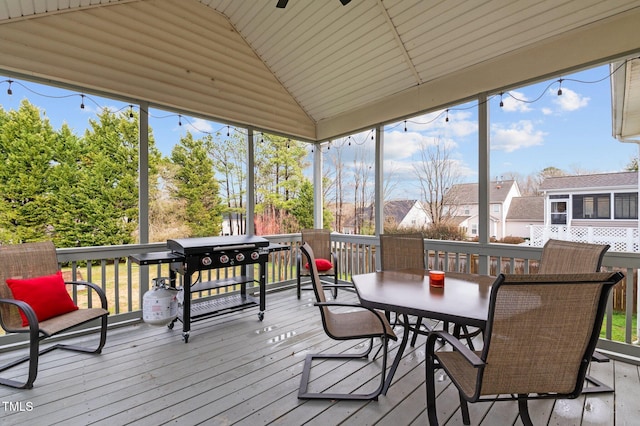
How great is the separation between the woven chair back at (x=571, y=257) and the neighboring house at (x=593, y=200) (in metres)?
1.01

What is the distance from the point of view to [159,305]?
3.04 meters

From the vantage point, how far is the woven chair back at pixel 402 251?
3322 mm

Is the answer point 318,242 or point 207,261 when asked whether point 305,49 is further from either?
point 207,261

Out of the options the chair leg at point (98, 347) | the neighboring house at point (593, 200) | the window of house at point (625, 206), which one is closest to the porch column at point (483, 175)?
the neighboring house at point (593, 200)

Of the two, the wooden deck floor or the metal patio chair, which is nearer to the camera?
the wooden deck floor

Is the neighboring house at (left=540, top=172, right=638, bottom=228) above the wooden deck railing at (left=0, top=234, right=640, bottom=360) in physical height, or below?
above

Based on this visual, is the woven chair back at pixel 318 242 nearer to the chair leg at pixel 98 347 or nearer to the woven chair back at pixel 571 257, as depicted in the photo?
the chair leg at pixel 98 347

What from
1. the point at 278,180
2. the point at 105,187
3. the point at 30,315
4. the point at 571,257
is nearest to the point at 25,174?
the point at 105,187

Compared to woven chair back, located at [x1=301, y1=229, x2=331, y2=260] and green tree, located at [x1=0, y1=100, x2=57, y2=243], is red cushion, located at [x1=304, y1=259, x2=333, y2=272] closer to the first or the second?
woven chair back, located at [x1=301, y1=229, x2=331, y2=260]

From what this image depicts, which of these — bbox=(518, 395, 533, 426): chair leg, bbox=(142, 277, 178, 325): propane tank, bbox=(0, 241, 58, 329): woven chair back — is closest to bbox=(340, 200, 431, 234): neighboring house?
bbox=(518, 395, 533, 426): chair leg

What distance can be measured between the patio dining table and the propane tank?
6.56 feet

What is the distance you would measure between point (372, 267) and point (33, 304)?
415 centimetres

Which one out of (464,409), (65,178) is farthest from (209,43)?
(464,409)

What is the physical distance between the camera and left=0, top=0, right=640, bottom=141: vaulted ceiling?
294 centimetres
